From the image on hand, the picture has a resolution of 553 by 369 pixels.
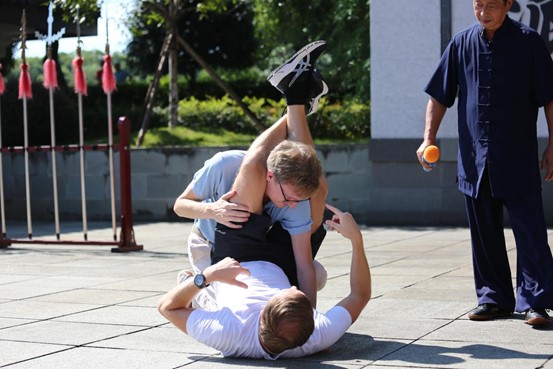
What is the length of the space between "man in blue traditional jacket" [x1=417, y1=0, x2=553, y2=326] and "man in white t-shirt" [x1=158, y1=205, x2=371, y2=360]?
1.08m

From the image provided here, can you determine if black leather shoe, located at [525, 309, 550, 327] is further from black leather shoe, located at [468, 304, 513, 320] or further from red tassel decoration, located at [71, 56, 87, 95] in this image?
red tassel decoration, located at [71, 56, 87, 95]

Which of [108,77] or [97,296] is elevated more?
[108,77]

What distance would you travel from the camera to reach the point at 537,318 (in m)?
5.14

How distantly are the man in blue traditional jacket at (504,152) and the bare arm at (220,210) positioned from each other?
1180 mm

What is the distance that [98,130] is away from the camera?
18.7 m

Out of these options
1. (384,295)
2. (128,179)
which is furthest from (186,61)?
(384,295)

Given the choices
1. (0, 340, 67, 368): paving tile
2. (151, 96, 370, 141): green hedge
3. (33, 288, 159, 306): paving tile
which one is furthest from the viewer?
(151, 96, 370, 141): green hedge

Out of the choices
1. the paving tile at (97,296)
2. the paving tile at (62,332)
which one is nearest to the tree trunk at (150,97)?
the paving tile at (97,296)

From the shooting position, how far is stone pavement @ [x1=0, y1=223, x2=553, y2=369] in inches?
177

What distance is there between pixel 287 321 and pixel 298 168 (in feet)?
2.26

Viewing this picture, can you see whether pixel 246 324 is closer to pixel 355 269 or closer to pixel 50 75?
pixel 355 269

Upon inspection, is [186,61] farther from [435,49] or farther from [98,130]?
[435,49]

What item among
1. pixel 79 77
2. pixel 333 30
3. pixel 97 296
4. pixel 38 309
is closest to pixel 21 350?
pixel 38 309

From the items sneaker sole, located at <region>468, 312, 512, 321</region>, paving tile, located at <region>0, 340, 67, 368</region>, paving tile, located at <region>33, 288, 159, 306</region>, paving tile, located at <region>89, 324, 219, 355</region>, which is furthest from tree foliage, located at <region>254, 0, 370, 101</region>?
paving tile, located at <region>0, 340, 67, 368</region>
